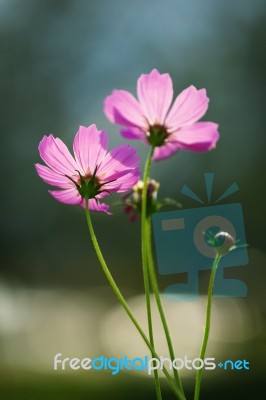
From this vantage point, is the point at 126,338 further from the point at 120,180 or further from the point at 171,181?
the point at 120,180

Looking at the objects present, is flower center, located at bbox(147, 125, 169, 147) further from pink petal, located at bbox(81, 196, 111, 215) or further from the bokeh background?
the bokeh background

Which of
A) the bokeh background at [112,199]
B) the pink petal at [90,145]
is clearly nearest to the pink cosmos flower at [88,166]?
the pink petal at [90,145]

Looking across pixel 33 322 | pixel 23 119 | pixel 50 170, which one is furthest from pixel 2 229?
pixel 50 170

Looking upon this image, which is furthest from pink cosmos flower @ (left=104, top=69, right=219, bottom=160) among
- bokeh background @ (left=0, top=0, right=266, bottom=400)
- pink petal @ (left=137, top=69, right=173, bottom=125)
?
bokeh background @ (left=0, top=0, right=266, bottom=400)

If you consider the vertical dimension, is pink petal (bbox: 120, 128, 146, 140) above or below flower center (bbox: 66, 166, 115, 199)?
above

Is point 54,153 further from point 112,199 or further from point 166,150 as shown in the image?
point 112,199

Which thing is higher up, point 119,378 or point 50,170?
point 50,170

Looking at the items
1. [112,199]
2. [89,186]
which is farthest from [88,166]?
[112,199]
